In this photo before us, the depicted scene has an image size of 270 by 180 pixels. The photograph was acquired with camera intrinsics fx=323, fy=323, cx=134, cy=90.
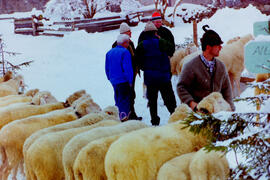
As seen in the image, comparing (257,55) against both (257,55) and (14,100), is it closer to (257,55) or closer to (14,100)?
(257,55)

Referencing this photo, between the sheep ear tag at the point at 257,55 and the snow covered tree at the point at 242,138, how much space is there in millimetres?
457

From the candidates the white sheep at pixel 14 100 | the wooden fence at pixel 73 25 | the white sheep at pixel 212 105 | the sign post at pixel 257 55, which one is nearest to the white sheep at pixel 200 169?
the sign post at pixel 257 55

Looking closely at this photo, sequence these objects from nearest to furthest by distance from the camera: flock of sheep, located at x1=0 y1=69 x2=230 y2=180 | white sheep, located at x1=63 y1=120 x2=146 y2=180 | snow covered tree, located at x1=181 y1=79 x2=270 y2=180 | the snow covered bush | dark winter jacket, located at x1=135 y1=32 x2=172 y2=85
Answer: snow covered tree, located at x1=181 y1=79 x2=270 y2=180, flock of sheep, located at x1=0 y1=69 x2=230 y2=180, white sheep, located at x1=63 y1=120 x2=146 y2=180, dark winter jacket, located at x1=135 y1=32 x2=172 y2=85, the snow covered bush

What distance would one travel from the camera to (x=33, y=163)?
2.86m

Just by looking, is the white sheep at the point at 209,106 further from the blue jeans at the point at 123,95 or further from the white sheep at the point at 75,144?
the blue jeans at the point at 123,95

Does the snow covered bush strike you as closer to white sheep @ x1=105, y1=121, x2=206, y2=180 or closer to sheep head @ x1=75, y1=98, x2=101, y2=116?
sheep head @ x1=75, y1=98, x2=101, y2=116

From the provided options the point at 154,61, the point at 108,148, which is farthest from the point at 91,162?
the point at 154,61

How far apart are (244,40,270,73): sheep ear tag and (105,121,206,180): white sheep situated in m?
0.84

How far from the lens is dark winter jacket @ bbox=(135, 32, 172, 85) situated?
17.2 ft

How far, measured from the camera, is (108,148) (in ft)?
7.96

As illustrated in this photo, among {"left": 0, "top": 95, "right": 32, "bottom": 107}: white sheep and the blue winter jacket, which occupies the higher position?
the blue winter jacket

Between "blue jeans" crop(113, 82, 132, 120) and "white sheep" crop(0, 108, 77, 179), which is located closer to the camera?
"white sheep" crop(0, 108, 77, 179)

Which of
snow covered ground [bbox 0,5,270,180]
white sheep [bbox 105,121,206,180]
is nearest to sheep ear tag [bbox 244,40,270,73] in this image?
white sheep [bbox 105,121,206,180]

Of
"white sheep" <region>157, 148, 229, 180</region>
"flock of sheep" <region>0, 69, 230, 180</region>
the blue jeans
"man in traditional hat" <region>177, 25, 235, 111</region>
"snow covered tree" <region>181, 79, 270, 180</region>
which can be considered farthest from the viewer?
the blue jeans
